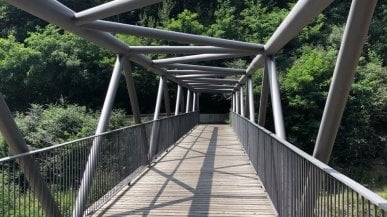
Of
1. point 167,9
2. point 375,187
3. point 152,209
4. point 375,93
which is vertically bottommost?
point 375,187

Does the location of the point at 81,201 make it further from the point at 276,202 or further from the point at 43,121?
the point at 43,121

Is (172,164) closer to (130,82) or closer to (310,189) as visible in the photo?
(130,82)

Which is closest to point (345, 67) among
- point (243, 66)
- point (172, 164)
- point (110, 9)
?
point (110, 9)

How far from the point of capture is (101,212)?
623 cm

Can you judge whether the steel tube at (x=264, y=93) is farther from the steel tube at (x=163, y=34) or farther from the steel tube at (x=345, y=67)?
the steel tube at (x=345, y=67)

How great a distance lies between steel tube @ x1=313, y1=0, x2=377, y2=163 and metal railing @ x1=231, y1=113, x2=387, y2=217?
14.2 inches

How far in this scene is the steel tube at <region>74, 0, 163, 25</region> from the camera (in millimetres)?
5605

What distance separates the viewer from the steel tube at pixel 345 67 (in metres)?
3.78

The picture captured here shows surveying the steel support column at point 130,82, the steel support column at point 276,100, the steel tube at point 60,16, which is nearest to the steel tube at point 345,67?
the steel support column at point 276,100

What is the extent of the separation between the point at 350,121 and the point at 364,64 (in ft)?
14.8

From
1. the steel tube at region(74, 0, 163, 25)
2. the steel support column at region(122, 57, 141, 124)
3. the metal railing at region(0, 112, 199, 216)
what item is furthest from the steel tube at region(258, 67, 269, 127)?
the steel tube at region(74, 0, 163, 25)

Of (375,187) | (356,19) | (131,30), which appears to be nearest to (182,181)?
(131,30)

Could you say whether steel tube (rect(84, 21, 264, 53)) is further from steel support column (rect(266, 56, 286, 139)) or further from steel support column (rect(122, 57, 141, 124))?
steel support column (rect(122, 57, 141, 124))

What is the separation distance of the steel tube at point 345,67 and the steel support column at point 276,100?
2.55 meters
